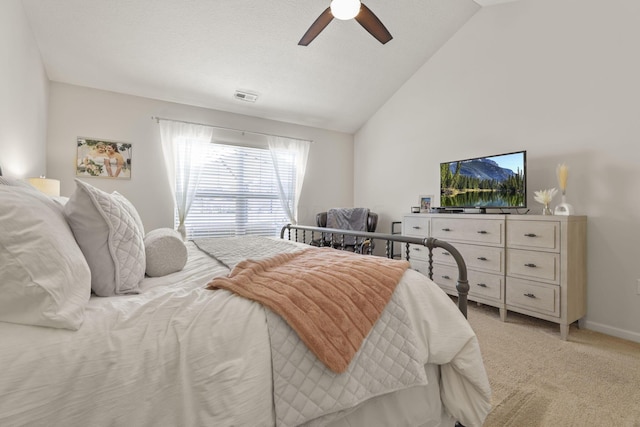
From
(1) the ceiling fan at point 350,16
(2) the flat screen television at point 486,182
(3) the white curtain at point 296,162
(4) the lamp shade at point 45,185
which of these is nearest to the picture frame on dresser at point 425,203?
(2) the flat screen television at point 486,182

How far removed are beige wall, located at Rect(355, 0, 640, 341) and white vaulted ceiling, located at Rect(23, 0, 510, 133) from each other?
0.50 metres

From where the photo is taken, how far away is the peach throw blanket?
0.88 meters

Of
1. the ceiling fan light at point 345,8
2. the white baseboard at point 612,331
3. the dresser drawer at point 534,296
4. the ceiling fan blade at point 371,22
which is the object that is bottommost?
the white baseboard at point 612,331

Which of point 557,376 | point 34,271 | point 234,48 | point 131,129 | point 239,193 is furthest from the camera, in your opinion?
point 239,193

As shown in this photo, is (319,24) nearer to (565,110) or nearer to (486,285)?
(565,110)

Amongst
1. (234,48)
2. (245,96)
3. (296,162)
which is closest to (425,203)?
(296,162)

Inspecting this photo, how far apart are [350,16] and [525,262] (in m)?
2.36

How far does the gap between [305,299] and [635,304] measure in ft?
9.19

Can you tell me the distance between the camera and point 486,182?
2.87 meters

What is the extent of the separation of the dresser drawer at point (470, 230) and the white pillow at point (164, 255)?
249 cm

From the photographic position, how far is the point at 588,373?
1.75 metres

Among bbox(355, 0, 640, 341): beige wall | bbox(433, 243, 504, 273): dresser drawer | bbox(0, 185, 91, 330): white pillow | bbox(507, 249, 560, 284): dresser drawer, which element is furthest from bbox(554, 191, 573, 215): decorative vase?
bbox(0, 185, 91, 330): white pillow

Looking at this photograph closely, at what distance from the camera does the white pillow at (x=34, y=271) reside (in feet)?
2.28

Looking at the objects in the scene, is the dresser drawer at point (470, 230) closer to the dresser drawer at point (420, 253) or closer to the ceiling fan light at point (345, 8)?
the dresser drawer at point (420, 253)
